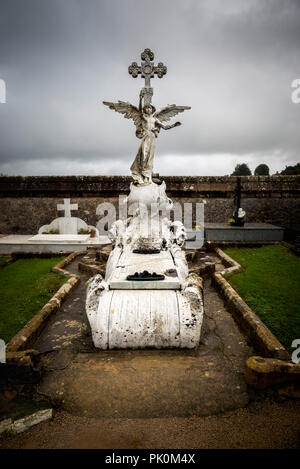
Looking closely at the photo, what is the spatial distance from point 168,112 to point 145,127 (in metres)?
0.71

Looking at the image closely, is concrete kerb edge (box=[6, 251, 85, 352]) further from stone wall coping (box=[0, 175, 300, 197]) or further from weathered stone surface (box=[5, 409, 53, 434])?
stone wall coping (box=[0, 175, 300, 197])

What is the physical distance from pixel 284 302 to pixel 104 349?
2.85 m

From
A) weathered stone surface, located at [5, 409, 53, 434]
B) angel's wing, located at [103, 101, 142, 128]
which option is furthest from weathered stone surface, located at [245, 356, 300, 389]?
angel's wing, located at [103, 101, 142, 128]

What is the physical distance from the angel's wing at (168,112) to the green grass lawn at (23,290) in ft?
13.2

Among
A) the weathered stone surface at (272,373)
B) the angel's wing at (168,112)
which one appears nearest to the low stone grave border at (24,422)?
the weathered stone surface at (272,373)

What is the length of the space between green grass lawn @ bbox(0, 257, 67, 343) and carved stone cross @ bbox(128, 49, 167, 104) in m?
4.50

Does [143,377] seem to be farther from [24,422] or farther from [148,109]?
[148,109]

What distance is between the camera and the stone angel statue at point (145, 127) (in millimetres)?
5488

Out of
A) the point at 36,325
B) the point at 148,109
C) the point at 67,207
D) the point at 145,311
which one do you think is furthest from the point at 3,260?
the point at 145,311

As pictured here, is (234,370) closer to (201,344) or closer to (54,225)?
(201,344)

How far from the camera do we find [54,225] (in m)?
9.40

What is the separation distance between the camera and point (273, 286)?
4.82 m

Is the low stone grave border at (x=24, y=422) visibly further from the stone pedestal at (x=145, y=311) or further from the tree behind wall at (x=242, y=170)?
the tree behind wall at (x=242, y=170)
